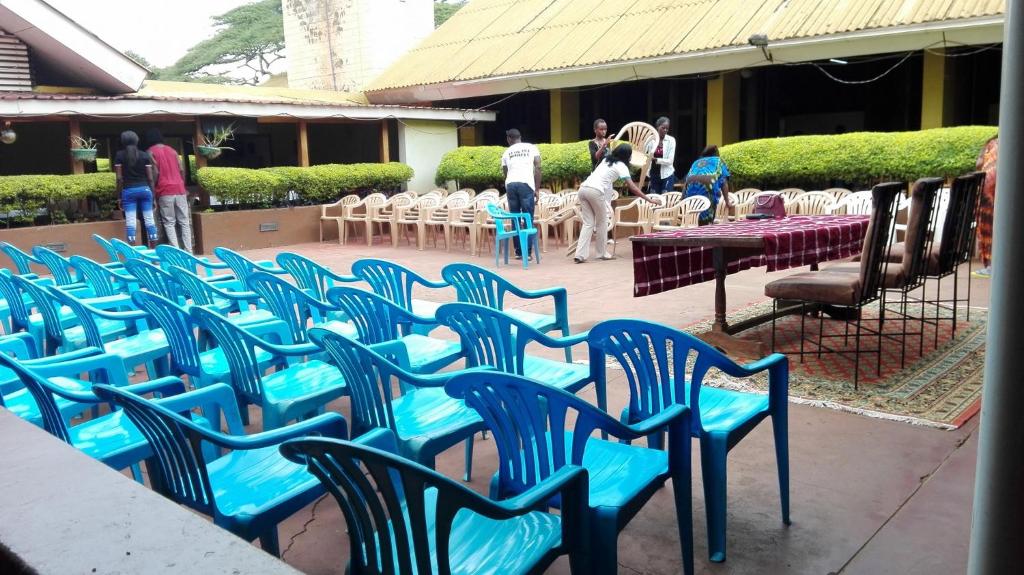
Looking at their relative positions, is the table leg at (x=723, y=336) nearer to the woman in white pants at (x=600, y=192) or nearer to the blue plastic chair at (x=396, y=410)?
the blue plastic chair at (x=396, y=410)

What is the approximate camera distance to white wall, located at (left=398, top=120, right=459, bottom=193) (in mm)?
16906

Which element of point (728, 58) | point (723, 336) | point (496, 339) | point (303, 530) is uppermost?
point (728, 58)

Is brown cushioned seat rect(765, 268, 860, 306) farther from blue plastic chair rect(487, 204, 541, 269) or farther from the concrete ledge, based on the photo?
blue plastic chair rect(487, 204, 541, 269)

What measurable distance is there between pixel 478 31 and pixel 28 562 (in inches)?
755

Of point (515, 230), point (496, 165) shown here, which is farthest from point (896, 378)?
point (496, 165)

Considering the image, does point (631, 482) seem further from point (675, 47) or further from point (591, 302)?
point (675, 47)

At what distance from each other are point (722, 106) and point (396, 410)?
13.5 metres

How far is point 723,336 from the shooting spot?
5770 millimetres

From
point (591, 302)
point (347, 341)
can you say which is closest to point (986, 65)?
point (591, 302)

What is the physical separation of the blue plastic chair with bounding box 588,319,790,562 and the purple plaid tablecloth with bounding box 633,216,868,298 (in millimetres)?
2224

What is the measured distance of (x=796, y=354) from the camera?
5488 mm

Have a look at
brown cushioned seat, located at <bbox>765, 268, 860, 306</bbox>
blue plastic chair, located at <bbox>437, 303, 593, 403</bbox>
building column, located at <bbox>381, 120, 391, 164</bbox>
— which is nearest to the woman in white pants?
brown cushioned seat, located at <bbox>765, 268, 860, 306</bbox>

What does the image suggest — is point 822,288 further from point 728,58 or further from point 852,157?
point 728,58

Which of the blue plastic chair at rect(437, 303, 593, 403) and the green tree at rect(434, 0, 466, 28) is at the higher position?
the green tree at rect(434, 0, 466, 28)
